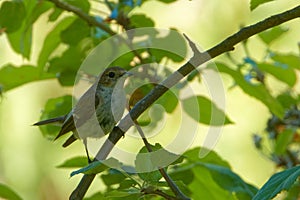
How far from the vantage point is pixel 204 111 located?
3357 millimetres

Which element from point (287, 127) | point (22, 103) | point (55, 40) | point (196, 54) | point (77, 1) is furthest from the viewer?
point (22, 103)

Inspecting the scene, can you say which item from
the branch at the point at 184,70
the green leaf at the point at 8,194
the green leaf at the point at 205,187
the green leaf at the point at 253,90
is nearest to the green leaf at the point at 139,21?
the green leaf at the point at 253,90

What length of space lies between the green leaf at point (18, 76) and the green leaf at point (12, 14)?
0.39m

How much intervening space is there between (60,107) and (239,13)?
403cm

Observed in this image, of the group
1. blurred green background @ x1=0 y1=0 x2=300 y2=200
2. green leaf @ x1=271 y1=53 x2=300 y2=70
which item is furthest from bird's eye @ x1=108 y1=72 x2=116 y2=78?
blurred green background @ x1=0 y1=0 x2=300 y2=200

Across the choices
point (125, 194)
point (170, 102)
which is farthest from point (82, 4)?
point (125, 194)

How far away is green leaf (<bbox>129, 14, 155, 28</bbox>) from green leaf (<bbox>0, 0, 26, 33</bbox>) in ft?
1.72

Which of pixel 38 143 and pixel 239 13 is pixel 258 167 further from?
pixel 38 143

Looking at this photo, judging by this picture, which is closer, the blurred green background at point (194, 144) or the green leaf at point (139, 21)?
the green leaf at point (139, 21)

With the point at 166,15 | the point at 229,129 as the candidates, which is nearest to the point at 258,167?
the point at 229,129

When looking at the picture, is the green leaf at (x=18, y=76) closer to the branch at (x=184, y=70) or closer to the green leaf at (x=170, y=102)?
the green leaf at (x=170, y=102)

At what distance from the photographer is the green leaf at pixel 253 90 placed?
320cm

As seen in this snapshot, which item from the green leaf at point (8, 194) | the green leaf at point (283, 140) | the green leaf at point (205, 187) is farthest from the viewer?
the green leaf at point (283, 140)

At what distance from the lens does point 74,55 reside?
355 centimetres
